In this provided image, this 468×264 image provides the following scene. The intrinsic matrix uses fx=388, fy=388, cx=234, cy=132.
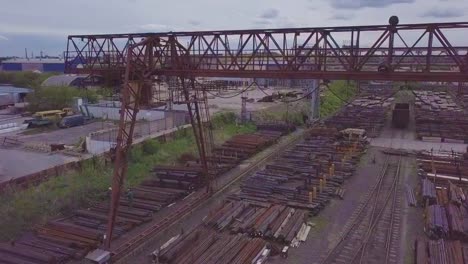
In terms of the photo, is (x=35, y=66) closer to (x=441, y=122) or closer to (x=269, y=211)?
(x=441, y=122)

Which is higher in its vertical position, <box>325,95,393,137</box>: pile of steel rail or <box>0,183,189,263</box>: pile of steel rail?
<box>325,95,393,137</box>: pile of steel rail

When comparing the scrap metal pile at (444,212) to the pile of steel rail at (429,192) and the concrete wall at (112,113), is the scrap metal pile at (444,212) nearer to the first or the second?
the pile of steel rail at (429,192)

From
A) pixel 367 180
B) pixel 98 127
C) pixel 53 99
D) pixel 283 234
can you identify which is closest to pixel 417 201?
pixel 367 180

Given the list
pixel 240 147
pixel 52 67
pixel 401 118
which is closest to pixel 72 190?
pixel 240 147

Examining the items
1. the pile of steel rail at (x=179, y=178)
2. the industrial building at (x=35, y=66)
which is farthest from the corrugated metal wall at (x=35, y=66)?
the pile of steel rail at (x=179, y=178)

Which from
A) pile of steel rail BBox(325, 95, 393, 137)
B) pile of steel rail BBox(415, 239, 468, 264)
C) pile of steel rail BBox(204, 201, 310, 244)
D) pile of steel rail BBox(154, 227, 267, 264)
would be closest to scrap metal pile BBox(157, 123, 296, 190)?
pile of steel rail BBox(204, 201, 310, 244)

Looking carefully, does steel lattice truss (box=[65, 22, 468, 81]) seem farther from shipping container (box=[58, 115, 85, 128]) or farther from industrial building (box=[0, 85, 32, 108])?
industrial building (box=[0, 85, 32, 108])
